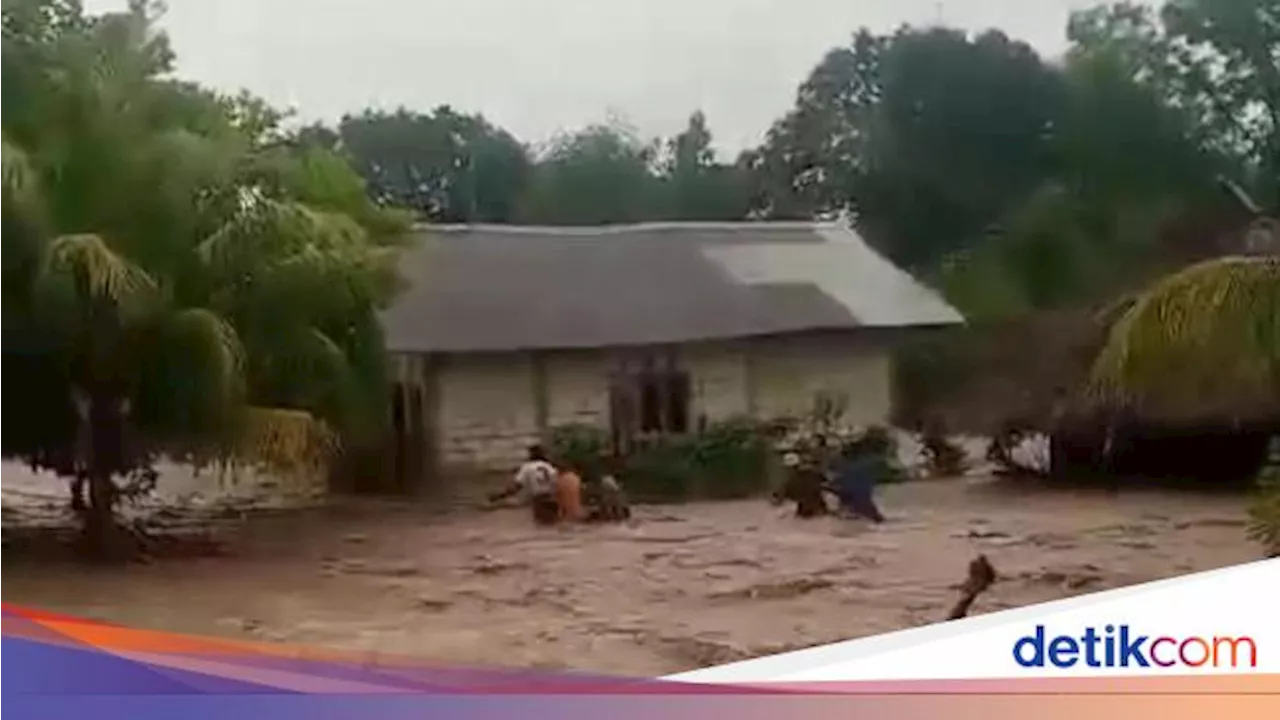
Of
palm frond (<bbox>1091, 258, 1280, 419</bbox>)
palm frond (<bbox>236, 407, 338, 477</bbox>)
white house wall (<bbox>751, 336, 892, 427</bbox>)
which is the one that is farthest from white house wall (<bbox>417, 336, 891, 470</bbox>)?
palm frond (<bbox>1091, 258, 1280, 419</bbox>)

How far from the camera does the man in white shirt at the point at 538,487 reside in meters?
1.69

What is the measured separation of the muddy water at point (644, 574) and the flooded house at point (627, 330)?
0.11m

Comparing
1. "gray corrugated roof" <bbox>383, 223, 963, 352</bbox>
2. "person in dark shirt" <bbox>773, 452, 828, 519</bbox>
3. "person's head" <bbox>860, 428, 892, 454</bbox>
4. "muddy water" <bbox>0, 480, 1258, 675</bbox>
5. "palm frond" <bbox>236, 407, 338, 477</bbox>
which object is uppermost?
"gray corrugated roof" <bbox>383, 223, 963, 352</bbox>

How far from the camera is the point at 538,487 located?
170 cm

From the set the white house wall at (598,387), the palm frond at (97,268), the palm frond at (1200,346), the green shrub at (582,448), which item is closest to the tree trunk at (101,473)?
the palm frond at (97,268)

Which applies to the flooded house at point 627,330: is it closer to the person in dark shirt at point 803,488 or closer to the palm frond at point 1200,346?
the person in dark shirt at point 803,488

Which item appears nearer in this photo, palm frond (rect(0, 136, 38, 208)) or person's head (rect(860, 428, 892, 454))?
palm frond (rect(0, 136, 38, 208))

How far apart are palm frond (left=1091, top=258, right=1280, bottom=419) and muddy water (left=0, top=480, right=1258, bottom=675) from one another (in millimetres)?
120

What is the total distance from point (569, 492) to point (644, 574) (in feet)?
0.43

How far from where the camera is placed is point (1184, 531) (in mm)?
1728

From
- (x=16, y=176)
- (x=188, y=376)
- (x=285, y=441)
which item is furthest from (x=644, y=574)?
(x=16, y=176)

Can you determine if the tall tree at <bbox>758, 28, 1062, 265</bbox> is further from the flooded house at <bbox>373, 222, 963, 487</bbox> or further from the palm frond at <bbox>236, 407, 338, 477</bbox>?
the palm frond at <bbox>236, 407, 338, 477</bbox>

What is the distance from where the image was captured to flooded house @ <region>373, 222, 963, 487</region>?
1.66 m

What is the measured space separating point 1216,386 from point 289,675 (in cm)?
111
